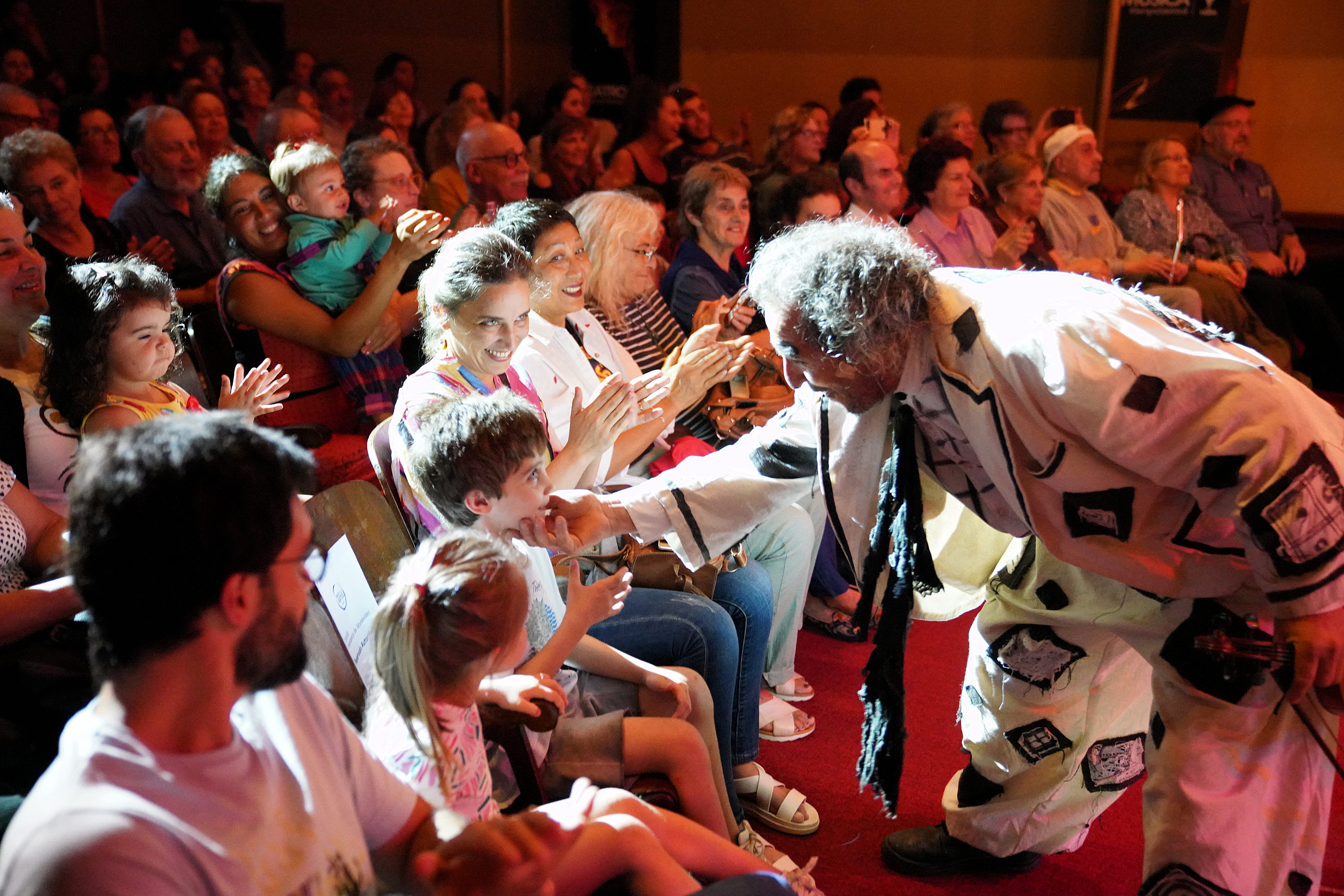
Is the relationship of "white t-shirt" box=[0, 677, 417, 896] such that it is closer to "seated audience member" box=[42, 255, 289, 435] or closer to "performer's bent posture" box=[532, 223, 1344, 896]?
"performer's bent posture" box=[532, 223, 1344, 896]

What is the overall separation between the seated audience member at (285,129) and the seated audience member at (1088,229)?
333cm

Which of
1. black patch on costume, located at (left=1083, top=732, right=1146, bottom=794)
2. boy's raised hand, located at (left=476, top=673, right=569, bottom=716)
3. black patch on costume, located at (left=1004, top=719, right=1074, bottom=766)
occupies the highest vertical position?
boy's raised hand, located at (left=476, top=673, right=569, bottom=716)

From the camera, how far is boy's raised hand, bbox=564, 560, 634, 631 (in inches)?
69.5

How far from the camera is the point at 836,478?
1.95m

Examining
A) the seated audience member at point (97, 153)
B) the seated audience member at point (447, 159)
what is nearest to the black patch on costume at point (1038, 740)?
the seated audience member at point (447, 159)

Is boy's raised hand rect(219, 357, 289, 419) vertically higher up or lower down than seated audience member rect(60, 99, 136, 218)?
lower down

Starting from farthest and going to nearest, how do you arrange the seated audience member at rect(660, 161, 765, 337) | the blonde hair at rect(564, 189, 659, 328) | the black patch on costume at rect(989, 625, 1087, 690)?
1. the seated audience member at rect(660, 161, 765, 337)
2. the blonde hair at rect(564, 189, 659, 328)
3. the black patch on costume at rect(989, 625, 1087, 690)

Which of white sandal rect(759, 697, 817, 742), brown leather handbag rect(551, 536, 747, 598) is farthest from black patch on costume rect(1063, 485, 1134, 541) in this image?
white sandal rect(759, 697, 817, 742)

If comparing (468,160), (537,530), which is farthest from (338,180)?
(537,530)

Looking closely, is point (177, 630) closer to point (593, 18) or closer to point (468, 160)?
point (468, 160)

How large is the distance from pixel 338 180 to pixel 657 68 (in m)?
5.46

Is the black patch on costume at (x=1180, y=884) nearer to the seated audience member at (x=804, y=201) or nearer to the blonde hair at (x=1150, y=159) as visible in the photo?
the seated audience member at (x=804, y=201)

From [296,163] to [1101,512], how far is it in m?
2.36

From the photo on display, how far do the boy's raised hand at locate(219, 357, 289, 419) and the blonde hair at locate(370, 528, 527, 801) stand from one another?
0.79 m
